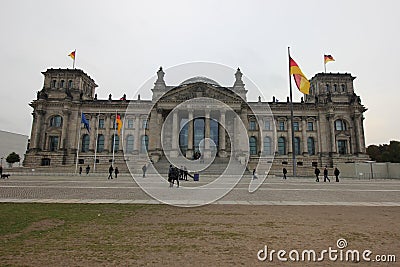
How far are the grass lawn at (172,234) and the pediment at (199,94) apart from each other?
188 ft

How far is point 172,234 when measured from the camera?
766cm

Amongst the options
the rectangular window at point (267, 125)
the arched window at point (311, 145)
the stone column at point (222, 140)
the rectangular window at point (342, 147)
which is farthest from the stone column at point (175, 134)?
the rectangular window at point (342, 147)

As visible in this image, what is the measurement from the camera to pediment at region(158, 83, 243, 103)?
222 feet

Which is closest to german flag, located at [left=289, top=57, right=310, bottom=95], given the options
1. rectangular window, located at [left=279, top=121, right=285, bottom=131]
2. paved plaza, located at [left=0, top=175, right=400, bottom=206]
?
paved plaza, located at [left=0, top=175, right=400, bottom=206]

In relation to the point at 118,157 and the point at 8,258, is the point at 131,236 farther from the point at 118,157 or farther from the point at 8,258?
the point at 118,157

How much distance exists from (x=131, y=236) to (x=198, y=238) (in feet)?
5.78

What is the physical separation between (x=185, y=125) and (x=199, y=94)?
30.5 ft

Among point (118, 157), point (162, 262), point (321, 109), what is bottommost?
point (162, 262)

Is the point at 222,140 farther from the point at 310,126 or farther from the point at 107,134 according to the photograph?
the point at 107,134

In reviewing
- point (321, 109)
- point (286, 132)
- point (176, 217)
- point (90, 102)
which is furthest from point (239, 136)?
point (176, 217)

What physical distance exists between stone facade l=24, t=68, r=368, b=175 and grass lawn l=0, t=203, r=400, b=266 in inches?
2301

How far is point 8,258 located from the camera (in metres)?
5.42

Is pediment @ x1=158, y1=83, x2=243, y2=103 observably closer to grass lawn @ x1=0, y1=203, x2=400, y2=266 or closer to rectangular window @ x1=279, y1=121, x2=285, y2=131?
rectangular window @ x1=279, y1=121, x2=285, y2=131

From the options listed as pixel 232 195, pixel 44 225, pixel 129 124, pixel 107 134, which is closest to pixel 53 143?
pixel 107 134
